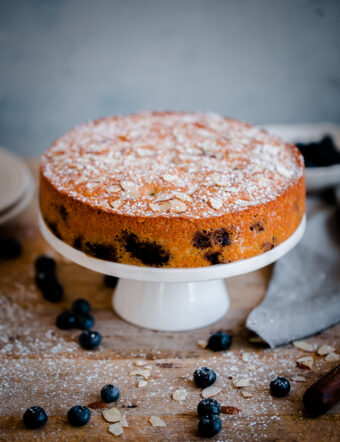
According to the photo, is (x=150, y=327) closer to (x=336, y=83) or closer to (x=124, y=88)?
(x=124, y=88)

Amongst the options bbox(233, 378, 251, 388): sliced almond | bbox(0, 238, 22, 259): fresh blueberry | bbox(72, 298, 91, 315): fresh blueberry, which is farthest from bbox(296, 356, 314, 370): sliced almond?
bbox(0, 238, 22, 259): fresh blueberry

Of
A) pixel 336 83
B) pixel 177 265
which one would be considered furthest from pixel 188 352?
pixel 336 83

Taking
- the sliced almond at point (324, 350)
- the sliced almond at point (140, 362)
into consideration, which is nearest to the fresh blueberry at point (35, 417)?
the sliced almond at point (140, 362)

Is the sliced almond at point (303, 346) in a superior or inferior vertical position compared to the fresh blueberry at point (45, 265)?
superior

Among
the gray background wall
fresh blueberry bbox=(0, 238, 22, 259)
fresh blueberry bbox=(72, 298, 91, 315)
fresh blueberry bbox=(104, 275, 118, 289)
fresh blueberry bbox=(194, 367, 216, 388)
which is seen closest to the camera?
fresh blueberry bbox=(194, 367, 216, 388)

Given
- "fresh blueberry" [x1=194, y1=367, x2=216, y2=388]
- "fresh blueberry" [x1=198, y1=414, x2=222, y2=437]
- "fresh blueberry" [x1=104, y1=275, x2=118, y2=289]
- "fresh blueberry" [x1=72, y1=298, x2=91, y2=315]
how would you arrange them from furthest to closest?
"fresh blueberry" [x1=104, y1=275, x2=118, y2=289]
"fresh blueberry" [x1=72, y1=298, x2=91, y2=315]
"fresh blueberry" [x1=194, y1=367, x2=216, y2=388]
"fresh blueberry" [x1=198, y1=414, x2=222, y2=437]

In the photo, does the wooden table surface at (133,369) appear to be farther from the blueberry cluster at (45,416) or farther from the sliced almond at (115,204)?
the sliced almond at (115,204)

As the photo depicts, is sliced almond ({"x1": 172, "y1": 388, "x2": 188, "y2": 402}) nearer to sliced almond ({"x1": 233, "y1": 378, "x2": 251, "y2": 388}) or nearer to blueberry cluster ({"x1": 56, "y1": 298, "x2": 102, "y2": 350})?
sliced almond ({"x1": 233, "y1": 378, "x2": 251, "y2": 388})
